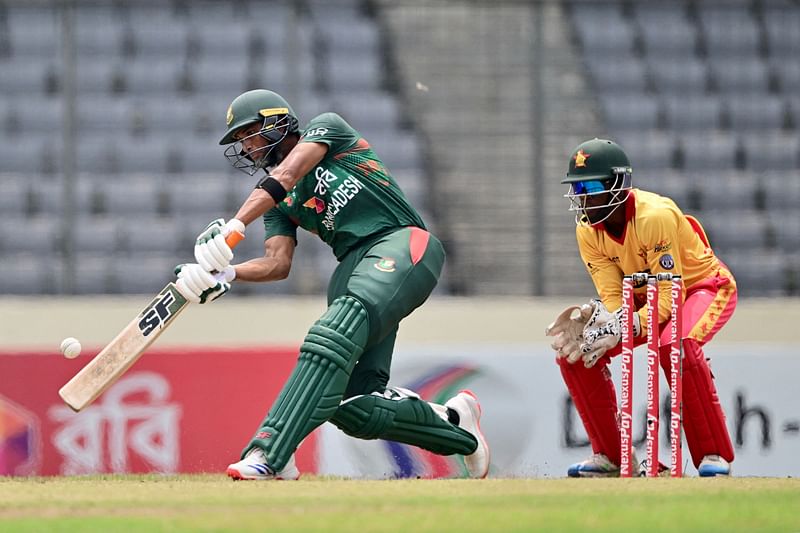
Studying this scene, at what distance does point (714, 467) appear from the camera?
20.5 ft

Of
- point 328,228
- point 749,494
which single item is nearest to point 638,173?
point 328,228

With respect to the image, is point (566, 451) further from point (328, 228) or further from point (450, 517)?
point (450, 517)

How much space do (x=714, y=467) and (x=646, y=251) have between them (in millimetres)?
962

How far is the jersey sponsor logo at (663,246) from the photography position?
20.1 feet

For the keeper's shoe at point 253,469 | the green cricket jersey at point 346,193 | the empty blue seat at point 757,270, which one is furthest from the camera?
the empty blue seat at point 757,270

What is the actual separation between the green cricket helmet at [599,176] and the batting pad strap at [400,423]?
106cm

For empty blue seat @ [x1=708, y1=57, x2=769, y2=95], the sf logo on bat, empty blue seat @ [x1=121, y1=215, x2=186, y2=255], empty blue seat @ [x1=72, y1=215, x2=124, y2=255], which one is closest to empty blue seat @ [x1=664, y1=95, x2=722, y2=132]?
empty blue seat @ [x1=708, y1=57, x2=769, y2=95]

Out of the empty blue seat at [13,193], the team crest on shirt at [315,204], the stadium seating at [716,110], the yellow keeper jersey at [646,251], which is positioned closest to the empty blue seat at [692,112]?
the stadium seating at [716,110]

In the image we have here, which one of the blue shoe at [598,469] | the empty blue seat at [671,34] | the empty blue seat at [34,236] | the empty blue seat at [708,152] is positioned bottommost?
the blue shoe at [598,469]

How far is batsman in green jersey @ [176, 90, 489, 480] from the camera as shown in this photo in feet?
18.2

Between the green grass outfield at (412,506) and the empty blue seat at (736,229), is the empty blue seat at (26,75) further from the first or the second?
the empty blue seat at (736,229)

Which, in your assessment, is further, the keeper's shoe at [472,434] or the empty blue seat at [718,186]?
the empty blue seat at [718,186]

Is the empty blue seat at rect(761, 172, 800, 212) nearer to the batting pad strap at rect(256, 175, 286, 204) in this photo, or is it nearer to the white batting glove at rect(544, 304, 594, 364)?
the white batting glove at rect(544, 304, 594, 364)

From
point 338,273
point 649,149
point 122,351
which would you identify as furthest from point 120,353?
point 649,149
